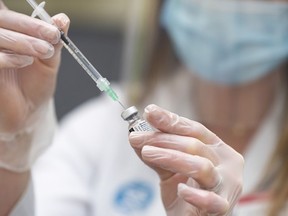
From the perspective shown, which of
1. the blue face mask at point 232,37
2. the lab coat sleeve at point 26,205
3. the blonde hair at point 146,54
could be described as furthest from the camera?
the blonde hair at point 146,54

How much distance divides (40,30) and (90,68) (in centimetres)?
10

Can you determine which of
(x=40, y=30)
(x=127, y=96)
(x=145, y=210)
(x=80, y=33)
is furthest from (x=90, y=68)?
(x=80, y=33)

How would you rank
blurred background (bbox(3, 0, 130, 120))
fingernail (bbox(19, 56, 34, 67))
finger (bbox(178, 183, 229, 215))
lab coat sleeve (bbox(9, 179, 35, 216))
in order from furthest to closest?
1. blurred background (bbox(3, 0, 130, 120))
2. lab coat sleeve (bbox(9, 179, 35, 216))
3. fingernail (bbox(19, 56, 34, 67))
4. finger (bbox(178, 183, 229, 215))

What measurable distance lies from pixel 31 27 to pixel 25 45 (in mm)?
30

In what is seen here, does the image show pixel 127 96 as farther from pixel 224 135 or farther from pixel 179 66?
pixel 224 135

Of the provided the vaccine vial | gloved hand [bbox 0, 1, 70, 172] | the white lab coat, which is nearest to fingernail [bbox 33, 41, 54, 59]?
gloved hand [bbox 0, 1, 70, 172]

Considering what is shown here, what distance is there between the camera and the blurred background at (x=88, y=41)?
10.3 ft

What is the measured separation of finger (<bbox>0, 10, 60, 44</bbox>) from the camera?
3.26 ft

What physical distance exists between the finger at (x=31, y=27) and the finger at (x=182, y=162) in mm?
205

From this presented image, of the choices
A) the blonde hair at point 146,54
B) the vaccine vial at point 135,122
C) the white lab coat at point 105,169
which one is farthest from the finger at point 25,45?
the blonde hair at point 146,54

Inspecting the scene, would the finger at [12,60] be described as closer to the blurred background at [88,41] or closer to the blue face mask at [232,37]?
the blue face mask at [232,37]

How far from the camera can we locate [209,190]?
0.96m

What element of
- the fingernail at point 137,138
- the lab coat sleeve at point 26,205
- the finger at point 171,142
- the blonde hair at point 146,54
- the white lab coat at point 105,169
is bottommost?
the white lab coat at point 105,169

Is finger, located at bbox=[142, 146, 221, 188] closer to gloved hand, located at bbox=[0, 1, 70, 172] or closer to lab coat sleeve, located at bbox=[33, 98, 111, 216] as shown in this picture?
gloved hand, located at bbox=[0, 1, 70, 172]
